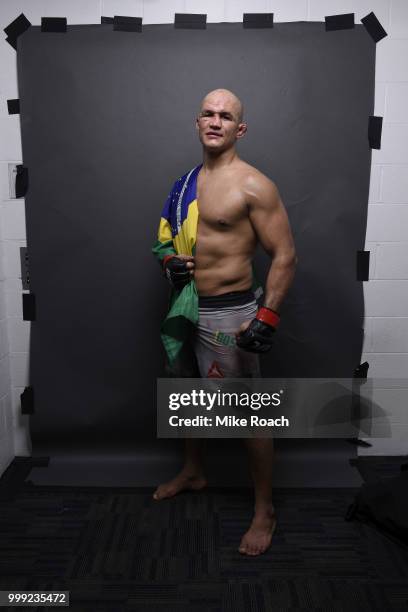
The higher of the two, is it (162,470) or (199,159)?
(199,159)

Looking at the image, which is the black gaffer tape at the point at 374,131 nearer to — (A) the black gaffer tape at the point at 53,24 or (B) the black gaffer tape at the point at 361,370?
(B) the black gaffer tape at the point at 361,370

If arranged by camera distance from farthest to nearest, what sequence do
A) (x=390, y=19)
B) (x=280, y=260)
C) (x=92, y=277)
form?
(x=92, y=277) < (x=390, y=19) < (x=280, y=260)

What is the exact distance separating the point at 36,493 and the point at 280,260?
4.92 ft

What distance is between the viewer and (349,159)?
2.42 m

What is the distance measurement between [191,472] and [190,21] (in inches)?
77.5

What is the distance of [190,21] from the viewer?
2.32m

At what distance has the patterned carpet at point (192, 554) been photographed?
1.77 m

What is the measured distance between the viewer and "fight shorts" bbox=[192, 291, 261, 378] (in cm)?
204

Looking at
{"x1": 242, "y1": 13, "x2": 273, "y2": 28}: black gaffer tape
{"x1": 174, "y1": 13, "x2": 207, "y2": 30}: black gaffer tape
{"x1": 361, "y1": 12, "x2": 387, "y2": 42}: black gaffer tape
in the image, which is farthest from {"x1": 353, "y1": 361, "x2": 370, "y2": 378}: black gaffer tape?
{"x1": 174, "y1": 13, "x2": 207, "y2": 30}: black gaffer tape

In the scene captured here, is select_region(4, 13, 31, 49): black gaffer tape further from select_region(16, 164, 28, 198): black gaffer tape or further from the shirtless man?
the shirtless man

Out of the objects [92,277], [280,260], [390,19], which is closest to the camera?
[280,260]

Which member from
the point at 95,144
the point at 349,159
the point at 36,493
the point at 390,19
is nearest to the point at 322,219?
the point at 349,159

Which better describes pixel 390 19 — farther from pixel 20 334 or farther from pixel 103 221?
pixel 20 334

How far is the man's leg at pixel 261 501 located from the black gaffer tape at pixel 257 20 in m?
1.73
